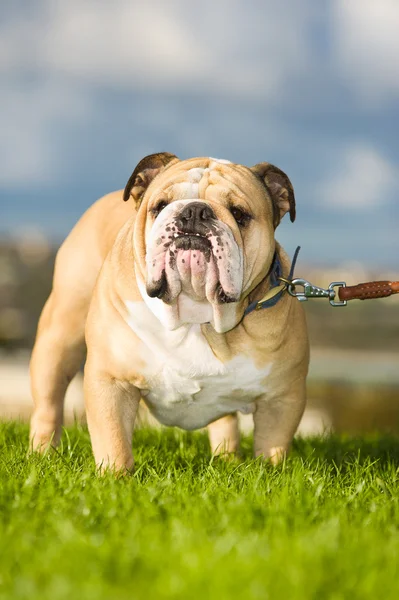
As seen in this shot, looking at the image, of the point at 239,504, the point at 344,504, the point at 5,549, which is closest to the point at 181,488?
the point at 239,504

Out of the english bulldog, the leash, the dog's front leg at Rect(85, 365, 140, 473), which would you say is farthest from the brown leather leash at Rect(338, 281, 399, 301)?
the dog's front leg at Rect(85, 365, 140, 473)

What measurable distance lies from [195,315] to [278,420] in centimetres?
76

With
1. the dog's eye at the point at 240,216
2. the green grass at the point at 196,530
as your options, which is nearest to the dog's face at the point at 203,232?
the dog's eye at the point at 240,216

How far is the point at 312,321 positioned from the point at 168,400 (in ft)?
43.8

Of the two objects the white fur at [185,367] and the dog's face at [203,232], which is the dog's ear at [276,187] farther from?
the white fur at [185,367]

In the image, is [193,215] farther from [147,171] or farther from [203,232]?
[147,171]

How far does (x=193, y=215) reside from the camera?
11.3ft

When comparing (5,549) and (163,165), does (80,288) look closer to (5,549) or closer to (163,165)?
(163,165)

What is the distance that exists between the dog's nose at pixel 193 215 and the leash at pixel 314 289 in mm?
569

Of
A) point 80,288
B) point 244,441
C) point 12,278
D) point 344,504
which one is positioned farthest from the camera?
point 12,278

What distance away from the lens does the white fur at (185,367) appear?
12.4ft

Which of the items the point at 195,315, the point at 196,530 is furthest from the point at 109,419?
the point at 196,530

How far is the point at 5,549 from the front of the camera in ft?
8.02

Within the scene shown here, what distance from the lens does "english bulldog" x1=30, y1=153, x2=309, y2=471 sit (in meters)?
3.48
